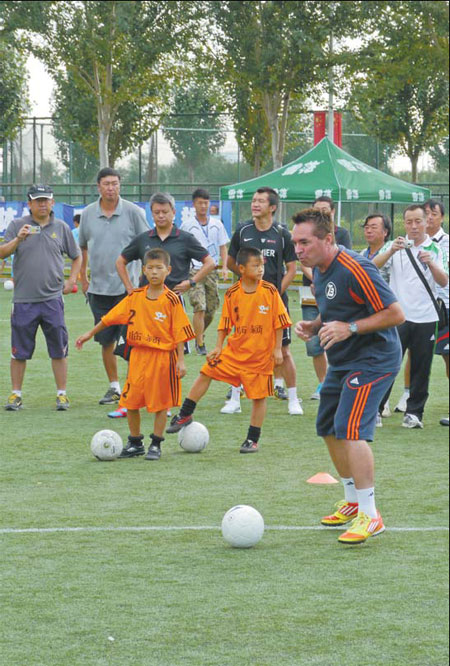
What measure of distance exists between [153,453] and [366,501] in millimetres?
2623

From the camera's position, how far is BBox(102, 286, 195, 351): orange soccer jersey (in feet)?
25.0

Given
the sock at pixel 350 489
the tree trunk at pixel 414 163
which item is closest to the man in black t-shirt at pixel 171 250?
the sock at pixel 350 489

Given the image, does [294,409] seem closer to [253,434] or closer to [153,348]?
[253,434]

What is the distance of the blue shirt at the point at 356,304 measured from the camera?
524cm

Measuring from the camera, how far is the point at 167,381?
24.8ft

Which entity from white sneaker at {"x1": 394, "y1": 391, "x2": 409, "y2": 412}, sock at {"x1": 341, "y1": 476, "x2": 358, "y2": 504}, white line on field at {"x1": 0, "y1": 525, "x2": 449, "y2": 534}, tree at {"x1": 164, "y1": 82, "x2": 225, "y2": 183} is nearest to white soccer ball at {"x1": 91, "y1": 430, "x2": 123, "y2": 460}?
white line on field at {"x1": 0, "y1": 525, "x2": 449, "y2": 534}

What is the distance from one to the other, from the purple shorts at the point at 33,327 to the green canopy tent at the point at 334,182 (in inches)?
345

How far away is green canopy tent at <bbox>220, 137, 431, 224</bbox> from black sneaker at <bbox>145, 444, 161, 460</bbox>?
10.5 m

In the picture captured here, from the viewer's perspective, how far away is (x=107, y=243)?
9844mm

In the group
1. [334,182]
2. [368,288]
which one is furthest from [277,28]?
[334,182]

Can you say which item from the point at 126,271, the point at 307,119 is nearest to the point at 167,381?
the point at 126,271

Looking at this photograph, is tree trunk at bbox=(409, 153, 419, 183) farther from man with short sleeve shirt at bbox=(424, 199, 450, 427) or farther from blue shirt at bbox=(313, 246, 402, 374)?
blue shirt at bbox=(313, 246, 402, 374)

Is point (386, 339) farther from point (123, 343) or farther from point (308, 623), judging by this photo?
point (123, 343)

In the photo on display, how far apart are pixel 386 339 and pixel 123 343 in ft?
11.4
